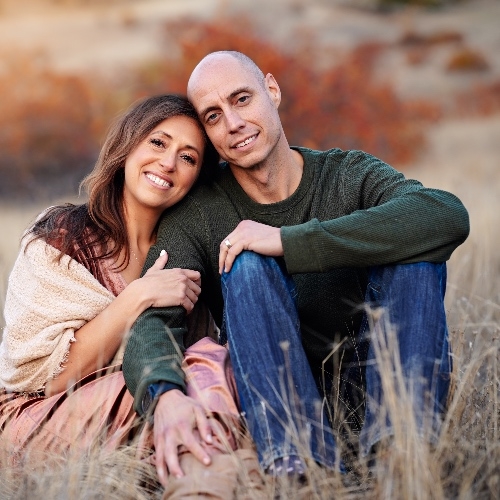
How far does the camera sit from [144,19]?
19969 millimetres

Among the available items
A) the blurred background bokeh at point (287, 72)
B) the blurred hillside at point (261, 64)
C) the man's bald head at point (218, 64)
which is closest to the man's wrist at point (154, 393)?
the man's bald head at point (218, 64)

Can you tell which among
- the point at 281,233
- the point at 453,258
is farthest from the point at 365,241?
the point at 453,258

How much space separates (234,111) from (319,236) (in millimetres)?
825

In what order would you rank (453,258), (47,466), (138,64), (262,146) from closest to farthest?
(47,466) → (262,146) → (453,258) → (138,64)

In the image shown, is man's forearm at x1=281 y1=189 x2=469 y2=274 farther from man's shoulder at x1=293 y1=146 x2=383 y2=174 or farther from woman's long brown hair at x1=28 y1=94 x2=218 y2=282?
woman's long brown hair at x1=28 y1=94 x2=218 y2=282

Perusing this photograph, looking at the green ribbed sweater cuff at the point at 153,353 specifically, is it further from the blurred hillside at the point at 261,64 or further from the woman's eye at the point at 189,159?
the blurred hillside at the point at 261,64

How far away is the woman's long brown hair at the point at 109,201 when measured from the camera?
3.08m

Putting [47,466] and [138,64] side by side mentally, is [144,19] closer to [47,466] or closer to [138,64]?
[138,64]

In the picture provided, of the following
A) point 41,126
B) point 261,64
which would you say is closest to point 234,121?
point 261,64

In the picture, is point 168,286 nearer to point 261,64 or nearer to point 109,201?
point 109,201

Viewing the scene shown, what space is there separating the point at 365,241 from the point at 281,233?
0.28 m

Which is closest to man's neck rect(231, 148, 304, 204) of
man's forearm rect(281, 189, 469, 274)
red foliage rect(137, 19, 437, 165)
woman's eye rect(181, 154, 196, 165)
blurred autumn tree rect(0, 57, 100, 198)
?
woman's eye rect(181, 154, 196, 165)

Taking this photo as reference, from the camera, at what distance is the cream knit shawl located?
2.82m

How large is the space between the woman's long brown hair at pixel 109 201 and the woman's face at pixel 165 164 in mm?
36
